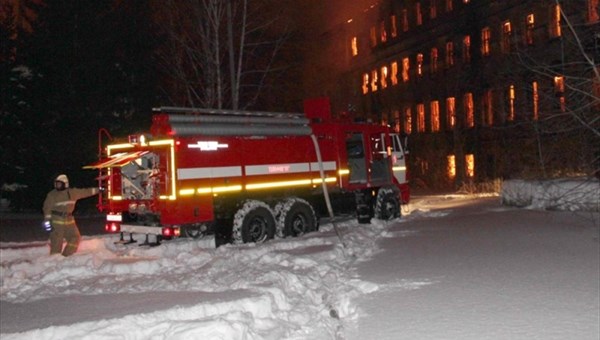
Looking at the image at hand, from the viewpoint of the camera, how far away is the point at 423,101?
127 ft

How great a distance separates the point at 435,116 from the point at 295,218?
981 inches

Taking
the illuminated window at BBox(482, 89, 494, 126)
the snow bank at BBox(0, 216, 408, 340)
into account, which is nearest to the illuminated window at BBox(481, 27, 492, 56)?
the illuminated window at BBox(482, 89, 494, 126)

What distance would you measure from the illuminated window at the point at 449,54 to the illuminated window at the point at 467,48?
1150 mm

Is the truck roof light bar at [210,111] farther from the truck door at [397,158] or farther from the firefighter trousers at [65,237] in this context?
the truck door at [397,158]

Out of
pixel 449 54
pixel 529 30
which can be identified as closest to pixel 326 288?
pixel 529 30

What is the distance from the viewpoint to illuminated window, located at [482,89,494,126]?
32075 mm

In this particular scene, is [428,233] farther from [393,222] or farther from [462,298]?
[462,298]

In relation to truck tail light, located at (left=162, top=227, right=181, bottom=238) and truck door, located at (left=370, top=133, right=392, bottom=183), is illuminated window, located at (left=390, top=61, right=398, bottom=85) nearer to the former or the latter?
truck door, located at (left=370, top=133, right=392, bottom=183)

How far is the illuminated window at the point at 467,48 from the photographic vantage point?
33.8 m

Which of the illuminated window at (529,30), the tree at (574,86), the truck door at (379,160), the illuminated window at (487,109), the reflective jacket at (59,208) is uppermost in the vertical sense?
the illuminated window at (529,30)

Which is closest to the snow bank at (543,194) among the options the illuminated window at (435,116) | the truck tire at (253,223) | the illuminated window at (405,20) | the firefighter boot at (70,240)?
the truck tire at (253,223)

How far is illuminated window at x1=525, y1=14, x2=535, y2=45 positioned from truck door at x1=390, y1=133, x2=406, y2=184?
13316 mm

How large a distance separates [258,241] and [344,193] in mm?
3127

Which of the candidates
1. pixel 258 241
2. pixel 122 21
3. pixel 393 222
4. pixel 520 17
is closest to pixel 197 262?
pixel 258 241
